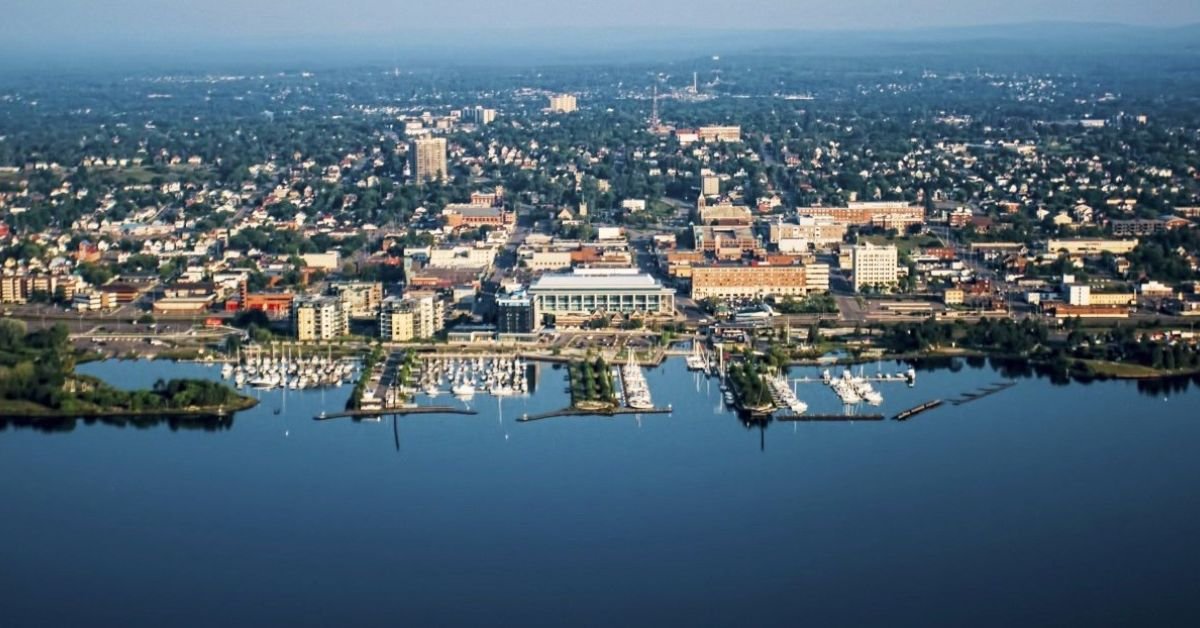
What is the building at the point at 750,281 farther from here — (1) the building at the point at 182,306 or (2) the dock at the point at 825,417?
(2) the dock at the point at 825,417

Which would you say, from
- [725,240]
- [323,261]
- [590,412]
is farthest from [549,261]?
[590,412]

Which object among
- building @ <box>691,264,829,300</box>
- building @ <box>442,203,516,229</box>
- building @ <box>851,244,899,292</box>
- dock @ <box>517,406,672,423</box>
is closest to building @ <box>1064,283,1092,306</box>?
building @ <box>851,244,899,292</box>

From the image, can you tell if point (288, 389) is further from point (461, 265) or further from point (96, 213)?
point (96, 213)

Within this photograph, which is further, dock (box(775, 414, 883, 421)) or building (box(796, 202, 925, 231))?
building (box(796, 202, 925, 231))

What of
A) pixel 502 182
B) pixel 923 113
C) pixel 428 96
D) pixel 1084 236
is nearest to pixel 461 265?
pixel 1084 236

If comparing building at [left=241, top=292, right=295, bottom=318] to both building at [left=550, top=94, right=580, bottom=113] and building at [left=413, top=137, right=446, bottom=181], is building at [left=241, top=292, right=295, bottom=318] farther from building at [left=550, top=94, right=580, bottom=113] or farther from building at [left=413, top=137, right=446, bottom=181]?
building at [left=550, top=94, right=580, bottom=113]

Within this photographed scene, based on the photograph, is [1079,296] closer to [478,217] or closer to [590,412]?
[590,412]
